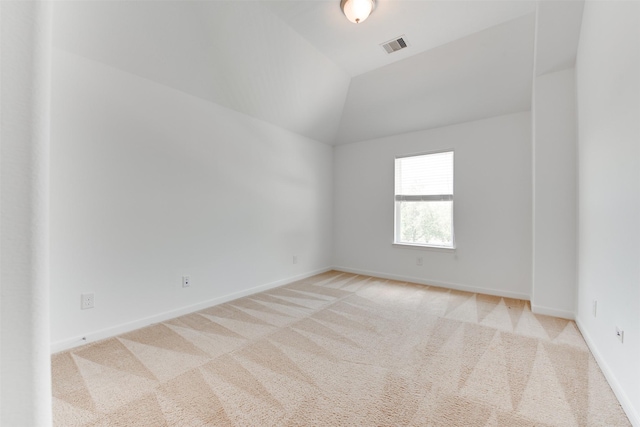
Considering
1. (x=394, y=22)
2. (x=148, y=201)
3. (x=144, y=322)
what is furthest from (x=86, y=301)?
(x=394, y=22)

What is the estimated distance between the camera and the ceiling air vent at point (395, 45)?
2892 millimetres

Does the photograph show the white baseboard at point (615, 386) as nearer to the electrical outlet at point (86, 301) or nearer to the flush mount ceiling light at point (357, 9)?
the flush mount ceiling light at point (357, 9)

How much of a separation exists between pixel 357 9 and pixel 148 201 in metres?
2.56

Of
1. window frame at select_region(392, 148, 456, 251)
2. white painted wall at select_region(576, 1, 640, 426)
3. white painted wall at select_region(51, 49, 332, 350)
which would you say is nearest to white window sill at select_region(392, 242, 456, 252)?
window frame at select_region(392, 148, 456, 251)

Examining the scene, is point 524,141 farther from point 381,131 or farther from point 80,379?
point 80,379

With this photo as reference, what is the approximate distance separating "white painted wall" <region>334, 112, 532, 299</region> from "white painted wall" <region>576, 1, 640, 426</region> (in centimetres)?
94

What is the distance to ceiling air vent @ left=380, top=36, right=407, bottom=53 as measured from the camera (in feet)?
9.49

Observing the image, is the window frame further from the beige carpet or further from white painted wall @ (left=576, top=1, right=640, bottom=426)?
white painted wall @ (left=576, top=1, right=640, bottom=426)

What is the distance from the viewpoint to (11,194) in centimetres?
40

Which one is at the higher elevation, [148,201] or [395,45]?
[395,45]

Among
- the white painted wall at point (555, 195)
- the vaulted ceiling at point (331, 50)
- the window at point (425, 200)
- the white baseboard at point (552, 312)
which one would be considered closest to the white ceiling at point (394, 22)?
the vaulted ceiling at point (331, 50)

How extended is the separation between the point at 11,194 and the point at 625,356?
2.61 m

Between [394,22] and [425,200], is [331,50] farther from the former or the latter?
[425,200]

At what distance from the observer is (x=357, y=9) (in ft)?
7.63
